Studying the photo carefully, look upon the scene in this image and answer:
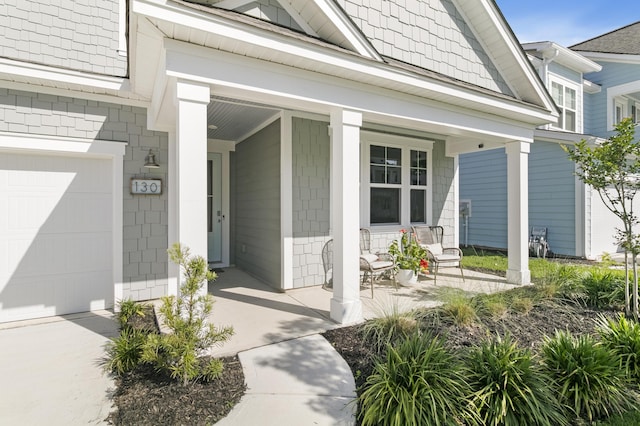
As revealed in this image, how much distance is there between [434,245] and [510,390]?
466 centimetres

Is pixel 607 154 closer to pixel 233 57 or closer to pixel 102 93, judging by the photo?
pixel 233 57

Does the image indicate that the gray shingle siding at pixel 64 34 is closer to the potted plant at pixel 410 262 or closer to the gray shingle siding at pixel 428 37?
the gray shingle siding at pixel 428 37

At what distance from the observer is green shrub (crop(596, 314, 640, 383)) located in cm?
300

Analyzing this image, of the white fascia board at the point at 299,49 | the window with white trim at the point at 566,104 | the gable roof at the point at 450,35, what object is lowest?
the white fascia board at the point at 299,49

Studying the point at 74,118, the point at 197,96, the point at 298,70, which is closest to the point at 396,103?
the point at 298,70

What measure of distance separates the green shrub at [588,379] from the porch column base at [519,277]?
330 cm

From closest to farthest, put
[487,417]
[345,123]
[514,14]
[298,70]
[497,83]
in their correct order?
[487,417] → [298,70] → [345,123] → [497,83] → [514,14]

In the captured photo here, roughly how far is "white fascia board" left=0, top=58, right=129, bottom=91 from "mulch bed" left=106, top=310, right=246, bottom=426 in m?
3.67

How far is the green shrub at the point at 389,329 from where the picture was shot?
3.38m

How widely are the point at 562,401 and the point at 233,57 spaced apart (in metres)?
4.17

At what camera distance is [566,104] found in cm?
1082

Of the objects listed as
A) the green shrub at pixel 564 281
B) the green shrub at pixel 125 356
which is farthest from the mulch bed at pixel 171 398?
the green shrub at pixel 564 281

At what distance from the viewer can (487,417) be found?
7.97 ft

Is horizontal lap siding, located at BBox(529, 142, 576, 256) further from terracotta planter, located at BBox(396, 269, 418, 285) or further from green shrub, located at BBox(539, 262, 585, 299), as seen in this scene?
terracotta planter, located at BBox(396, 269, 418, 285)
